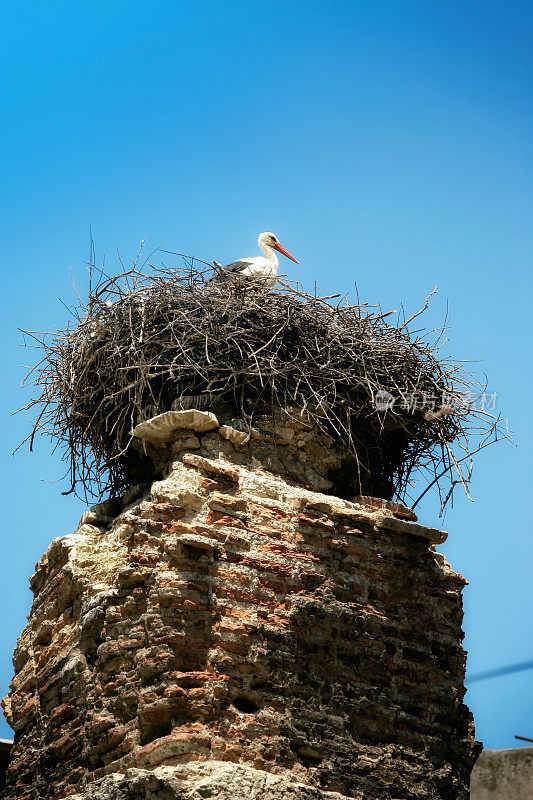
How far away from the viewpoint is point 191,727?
5.18 metres

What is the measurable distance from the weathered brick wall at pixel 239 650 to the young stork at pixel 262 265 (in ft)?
4.81

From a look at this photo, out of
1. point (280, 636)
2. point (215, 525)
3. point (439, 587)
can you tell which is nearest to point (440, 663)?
point (439, 587)

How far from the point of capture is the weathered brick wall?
5.27m

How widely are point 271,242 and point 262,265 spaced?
209 centimetres

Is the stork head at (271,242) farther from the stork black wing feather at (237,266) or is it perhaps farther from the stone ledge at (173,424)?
the stone ledge at (173,424)

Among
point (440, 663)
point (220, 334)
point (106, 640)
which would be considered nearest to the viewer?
point (106, 640)

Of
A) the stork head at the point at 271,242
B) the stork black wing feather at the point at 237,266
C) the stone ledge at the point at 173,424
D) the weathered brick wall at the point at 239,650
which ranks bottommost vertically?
the weathered brick wall at the point at 239,650

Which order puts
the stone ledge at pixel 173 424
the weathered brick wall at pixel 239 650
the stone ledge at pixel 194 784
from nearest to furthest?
1. the stone ledge at pixel 194 784
2. the weathered brick wall at pixel 239 650
3. the stone ledge at pixel 173 424

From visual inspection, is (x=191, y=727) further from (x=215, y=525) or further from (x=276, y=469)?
(x=276, y=469)

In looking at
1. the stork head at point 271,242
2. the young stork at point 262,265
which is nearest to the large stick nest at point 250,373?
the young stork at point 262,265

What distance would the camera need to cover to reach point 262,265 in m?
8.91

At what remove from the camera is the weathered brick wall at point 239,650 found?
5.27 meters

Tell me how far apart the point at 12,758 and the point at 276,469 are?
208 centimetres

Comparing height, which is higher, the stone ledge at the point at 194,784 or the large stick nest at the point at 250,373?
the large stick nest at the point at 250,373
